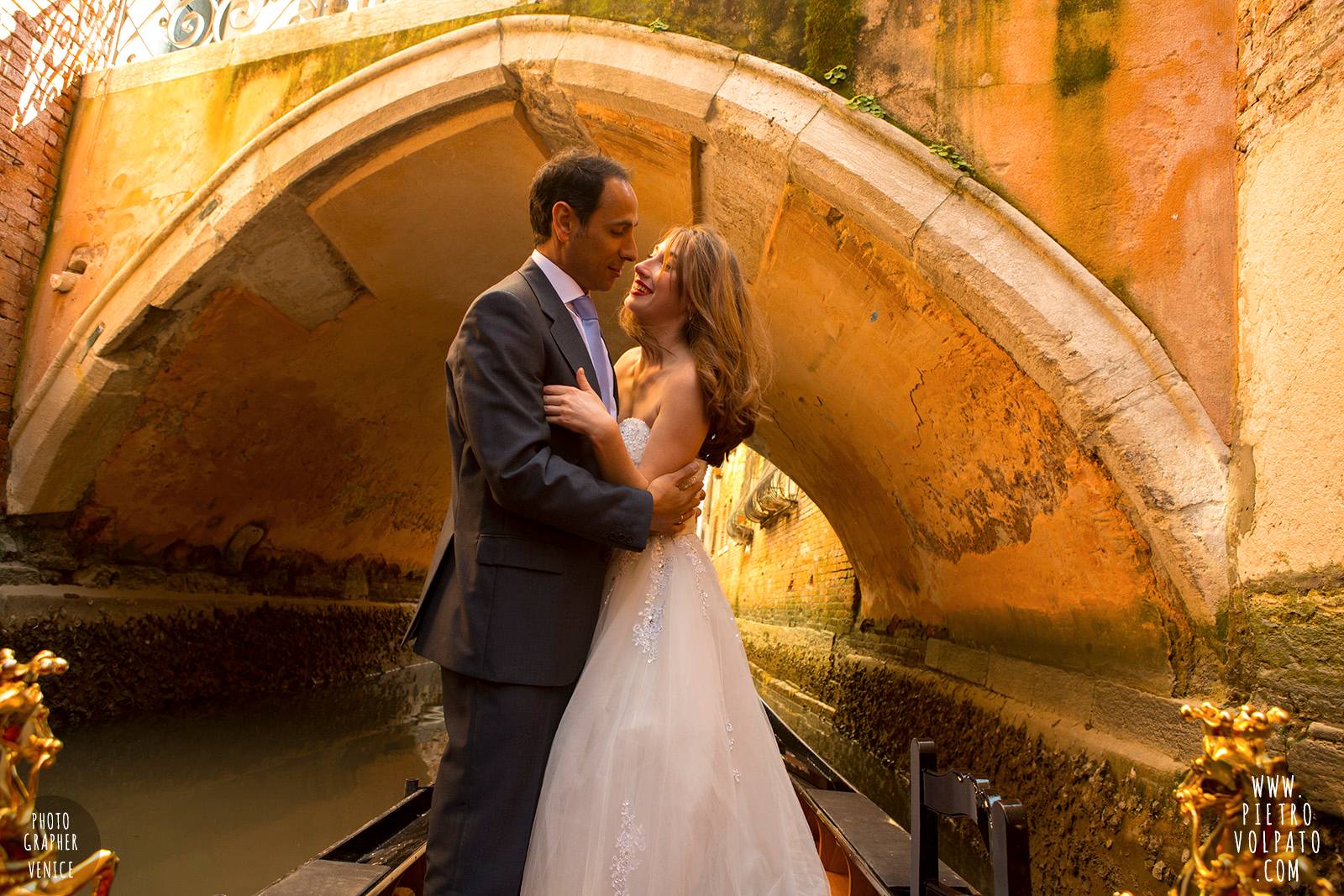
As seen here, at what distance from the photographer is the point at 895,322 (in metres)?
3.48

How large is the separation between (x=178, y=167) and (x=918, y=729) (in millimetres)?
5060

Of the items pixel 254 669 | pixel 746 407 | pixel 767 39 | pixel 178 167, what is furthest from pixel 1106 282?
pixel 254 669

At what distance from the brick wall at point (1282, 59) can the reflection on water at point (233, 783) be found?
12.9ft

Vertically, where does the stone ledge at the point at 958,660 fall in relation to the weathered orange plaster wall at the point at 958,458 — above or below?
below

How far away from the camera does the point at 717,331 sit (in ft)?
5.44

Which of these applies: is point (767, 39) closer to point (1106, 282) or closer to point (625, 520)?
point (1106, 282)

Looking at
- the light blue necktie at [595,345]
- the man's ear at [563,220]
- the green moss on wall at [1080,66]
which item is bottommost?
the light blue necktie at [595,345]

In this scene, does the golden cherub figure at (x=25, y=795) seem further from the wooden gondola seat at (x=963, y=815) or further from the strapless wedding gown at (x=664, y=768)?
the wooden gondola seat at (x=963, y=815)

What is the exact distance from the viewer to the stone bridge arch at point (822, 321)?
2768mm

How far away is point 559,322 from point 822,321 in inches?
100

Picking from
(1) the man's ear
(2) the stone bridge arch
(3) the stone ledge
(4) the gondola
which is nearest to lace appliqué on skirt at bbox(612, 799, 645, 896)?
(4) the gondola

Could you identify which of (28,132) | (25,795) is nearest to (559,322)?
(25,795)

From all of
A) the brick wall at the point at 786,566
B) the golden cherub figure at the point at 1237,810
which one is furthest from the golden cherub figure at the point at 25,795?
the brick wall at the point at 786,566

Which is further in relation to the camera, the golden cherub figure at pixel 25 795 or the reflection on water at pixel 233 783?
the reflection on water at pixel 233 783
